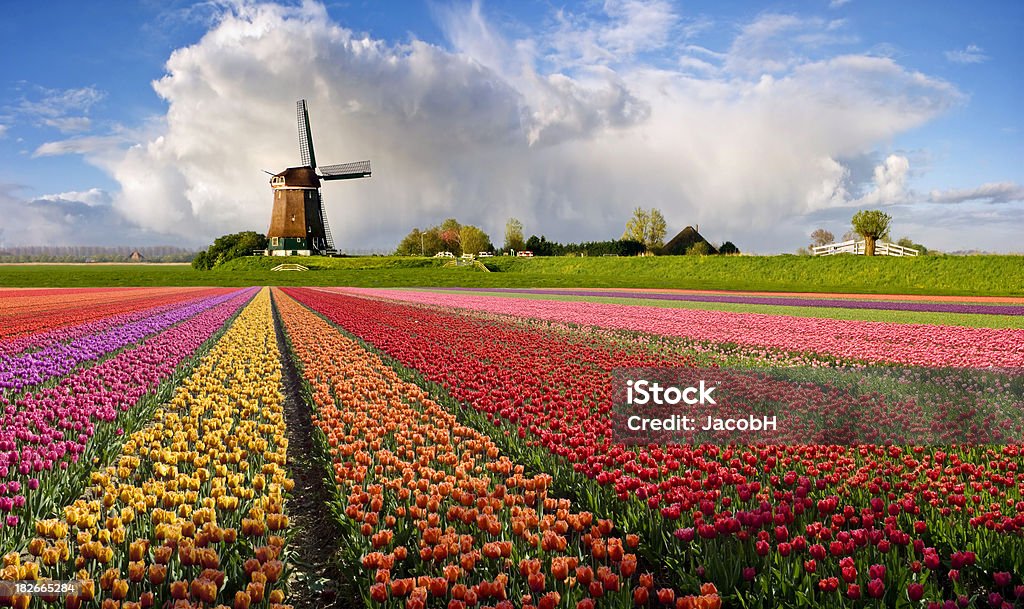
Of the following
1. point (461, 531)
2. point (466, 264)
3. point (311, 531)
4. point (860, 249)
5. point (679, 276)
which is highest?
point (860, 249)

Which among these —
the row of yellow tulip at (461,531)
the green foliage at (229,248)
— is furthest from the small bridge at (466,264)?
the row of yellow tulip at (461,531)

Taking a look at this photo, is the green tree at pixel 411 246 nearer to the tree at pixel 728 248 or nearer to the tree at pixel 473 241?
the tree at pixel 473 241

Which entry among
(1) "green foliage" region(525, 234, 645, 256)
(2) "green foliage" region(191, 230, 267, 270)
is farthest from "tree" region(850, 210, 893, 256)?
(2) "green foliage" region(191, 230, 267, 270)

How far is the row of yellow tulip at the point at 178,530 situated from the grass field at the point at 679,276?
134 feet

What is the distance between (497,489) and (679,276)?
54685 mm

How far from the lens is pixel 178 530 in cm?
395

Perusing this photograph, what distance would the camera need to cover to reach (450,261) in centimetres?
7569

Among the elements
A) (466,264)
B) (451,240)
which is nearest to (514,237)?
(451,240)

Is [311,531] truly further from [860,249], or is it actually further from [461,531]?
[860,249]

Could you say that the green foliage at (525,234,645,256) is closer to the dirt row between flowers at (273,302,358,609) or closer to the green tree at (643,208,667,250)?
the green tree at (643,208,667,250)

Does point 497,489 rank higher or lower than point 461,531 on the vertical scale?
higher

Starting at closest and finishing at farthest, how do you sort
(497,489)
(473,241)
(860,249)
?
(497,489), (860,249), (473,241)

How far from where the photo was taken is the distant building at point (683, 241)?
98750 millimetres

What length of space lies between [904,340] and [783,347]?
2877mm
